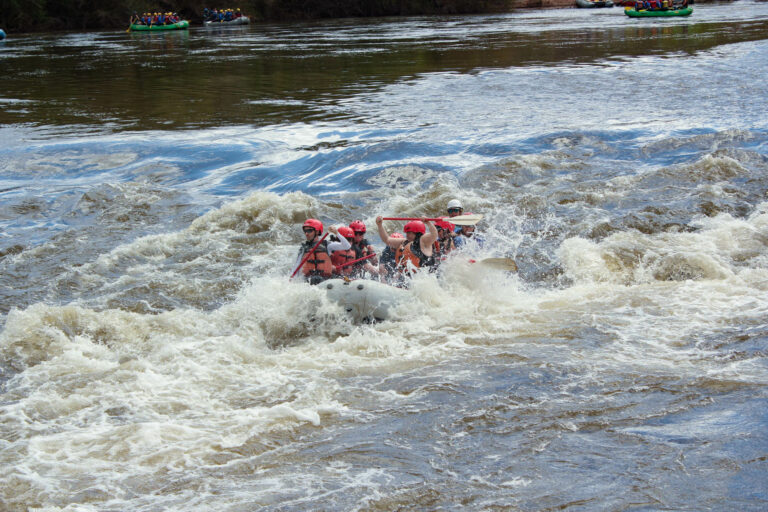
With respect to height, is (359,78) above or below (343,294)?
Answer: above

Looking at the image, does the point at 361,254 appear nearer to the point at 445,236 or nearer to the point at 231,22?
the point at 445,236

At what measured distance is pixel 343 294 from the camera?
9.35m

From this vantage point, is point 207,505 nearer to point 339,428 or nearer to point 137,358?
point 339,428

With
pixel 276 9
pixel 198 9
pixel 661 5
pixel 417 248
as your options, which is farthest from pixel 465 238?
pixel 276 9

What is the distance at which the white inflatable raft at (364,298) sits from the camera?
9250 millimetres

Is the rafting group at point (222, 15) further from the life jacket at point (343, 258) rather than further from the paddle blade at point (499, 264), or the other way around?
the paddle blade at point (499, 264)

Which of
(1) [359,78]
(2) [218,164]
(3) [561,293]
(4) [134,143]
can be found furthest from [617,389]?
(1) [359,78]

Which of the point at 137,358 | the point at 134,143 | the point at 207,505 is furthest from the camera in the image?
the point at 134,143

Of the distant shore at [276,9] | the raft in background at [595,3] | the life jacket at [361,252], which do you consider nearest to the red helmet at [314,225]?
the life jacket at [361,252]

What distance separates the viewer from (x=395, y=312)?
932cm

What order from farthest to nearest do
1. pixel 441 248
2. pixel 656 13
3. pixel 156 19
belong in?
pixel 156 19, pixel 656 13, pixel 441 248

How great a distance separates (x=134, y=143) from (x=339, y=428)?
1481 centimetres

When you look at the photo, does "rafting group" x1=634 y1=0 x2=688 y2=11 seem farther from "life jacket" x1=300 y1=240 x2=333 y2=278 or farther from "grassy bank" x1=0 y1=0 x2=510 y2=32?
"life jacket" x1=300 y1=240 x2=333 y2=278

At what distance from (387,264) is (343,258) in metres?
0.61
